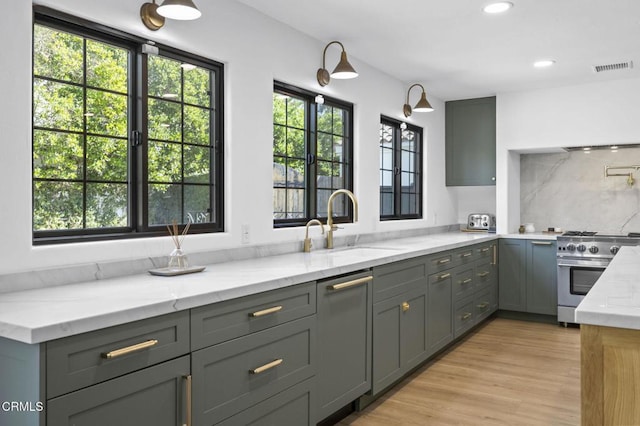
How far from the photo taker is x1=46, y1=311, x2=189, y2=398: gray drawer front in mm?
1493

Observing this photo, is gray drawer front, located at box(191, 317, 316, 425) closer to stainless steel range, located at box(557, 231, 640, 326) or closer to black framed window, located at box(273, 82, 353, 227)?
black framed window, located at box(273, 82, 353, 227)

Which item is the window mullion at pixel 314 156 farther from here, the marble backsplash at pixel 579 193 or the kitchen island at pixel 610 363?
the marble backsplash at pixel 579 193

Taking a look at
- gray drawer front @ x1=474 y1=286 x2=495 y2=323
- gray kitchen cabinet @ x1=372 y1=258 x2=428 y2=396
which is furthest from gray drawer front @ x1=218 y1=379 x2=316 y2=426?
gray drawer front @ x1=474 y1=286 x2=495 y2=323

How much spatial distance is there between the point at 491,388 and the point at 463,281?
128cm

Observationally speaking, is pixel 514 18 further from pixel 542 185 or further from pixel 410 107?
pixel 542 185

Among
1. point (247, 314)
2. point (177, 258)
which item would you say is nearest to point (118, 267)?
point (177, 258)

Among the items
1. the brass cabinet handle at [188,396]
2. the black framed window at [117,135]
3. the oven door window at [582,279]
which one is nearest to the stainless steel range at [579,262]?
the oven door window at [582,279]

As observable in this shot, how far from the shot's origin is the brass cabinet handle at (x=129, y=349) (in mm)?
1607

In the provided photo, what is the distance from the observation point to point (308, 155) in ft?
13.0

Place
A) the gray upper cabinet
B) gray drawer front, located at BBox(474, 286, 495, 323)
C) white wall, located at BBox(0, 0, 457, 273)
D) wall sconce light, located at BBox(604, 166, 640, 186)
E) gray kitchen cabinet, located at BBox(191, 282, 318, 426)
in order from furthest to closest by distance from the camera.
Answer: the gray upper cabinet
wall sconce light, located at BBox(604, 166, 640, 186)
gray drawer front, located at BBox(474, 286, 495, 323)
white wall, located at BBox(0, 0, 457, 273)
gray kitchen cabinet, located at BBox(191, 282, 318, 426)

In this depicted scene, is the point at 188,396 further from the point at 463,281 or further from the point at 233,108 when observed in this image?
the point at 463,281

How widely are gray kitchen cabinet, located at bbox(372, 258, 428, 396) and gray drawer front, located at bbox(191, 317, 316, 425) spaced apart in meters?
0.75

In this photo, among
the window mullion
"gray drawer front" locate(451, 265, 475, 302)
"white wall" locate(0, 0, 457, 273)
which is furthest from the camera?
"gray drawer front" locate(451, 265, 475, 302)

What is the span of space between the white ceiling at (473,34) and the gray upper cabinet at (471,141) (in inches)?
33.2
